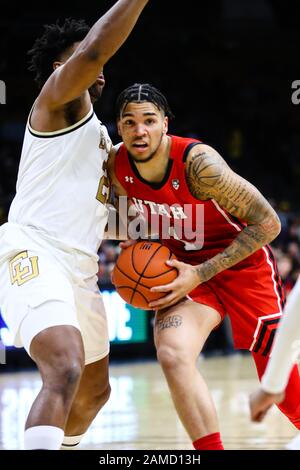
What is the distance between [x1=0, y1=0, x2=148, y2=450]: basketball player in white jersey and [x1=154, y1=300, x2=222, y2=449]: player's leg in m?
0.44

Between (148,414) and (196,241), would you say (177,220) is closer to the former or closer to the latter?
(196,241)

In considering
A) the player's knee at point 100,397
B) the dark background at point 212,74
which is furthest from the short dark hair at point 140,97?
the dark background at point 212,74

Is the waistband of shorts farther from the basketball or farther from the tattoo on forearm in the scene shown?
the tattoo on forearm

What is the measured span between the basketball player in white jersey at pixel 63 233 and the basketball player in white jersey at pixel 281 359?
0.88 meters

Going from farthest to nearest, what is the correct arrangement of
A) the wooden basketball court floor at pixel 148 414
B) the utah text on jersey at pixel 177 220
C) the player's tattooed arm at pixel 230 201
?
the wooden basketball court floor at pixel 148 414, the utah text on jersey at pixel 177 220, the player's tattooed arm at pixel 230 201

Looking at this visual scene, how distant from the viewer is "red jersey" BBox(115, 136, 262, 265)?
4.29 m

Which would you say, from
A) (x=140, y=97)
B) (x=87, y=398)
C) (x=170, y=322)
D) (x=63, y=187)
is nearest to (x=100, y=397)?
(x=87, y=398)

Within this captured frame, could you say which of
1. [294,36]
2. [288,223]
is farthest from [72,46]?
[294,36]

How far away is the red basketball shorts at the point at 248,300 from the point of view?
437cm

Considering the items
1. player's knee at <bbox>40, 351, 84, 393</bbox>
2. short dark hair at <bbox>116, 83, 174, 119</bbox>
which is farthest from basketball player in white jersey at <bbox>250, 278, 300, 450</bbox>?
short dark hair at <bbox>116, 83, 174, 119</bbox>

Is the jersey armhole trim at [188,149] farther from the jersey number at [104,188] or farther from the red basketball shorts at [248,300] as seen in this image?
the red basketball shorts at [248,300]

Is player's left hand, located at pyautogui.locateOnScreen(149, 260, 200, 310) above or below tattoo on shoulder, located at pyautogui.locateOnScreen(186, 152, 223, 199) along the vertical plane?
below

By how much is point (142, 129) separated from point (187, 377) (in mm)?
1275

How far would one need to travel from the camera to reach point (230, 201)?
4234 millimetres
